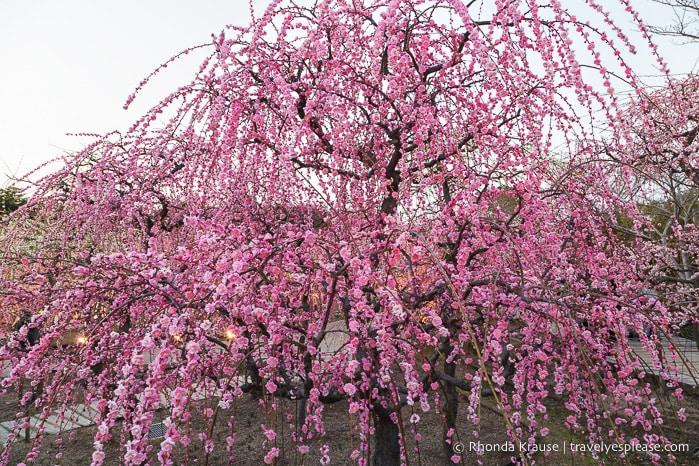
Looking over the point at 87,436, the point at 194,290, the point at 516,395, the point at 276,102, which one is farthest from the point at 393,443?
the point at 87,436

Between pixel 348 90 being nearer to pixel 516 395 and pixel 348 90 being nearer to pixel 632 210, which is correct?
pixel 632 210

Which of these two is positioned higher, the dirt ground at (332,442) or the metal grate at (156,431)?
the metal grate at (156,431)

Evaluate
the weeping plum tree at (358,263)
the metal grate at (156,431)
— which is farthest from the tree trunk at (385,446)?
the metal grate at (156,431)

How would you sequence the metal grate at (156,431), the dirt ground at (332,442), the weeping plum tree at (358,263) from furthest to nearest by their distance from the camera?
the metal grate at (156,431), the dirt ground at (332,442), the weeping plum tree at (358,263)

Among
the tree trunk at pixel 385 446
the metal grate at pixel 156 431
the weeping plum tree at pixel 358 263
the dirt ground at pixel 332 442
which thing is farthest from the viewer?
the metal grate at pixel 156 431

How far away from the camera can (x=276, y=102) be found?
3.32 m

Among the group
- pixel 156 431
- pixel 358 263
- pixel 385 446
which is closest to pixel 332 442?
pixel 385 446

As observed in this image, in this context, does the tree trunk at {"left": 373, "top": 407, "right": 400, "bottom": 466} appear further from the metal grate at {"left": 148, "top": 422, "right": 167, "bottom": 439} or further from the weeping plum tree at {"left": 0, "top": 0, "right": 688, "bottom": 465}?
the metal grate at {"left": 148, "top": 422, "right": 167, "bottom": 439}

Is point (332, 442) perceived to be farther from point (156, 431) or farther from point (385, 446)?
point (156, 431)

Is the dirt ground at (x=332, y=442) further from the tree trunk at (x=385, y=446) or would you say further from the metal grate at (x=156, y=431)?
the tree trunk at (x=385, y=446)

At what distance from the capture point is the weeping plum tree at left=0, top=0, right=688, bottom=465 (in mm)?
1901

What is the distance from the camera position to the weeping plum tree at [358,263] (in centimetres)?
190

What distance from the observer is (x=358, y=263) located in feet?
5.75

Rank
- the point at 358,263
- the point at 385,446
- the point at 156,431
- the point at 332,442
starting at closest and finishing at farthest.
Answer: the point at 358,263 < the point at 385,446 < the point at 332,442 < the point at 156,431
